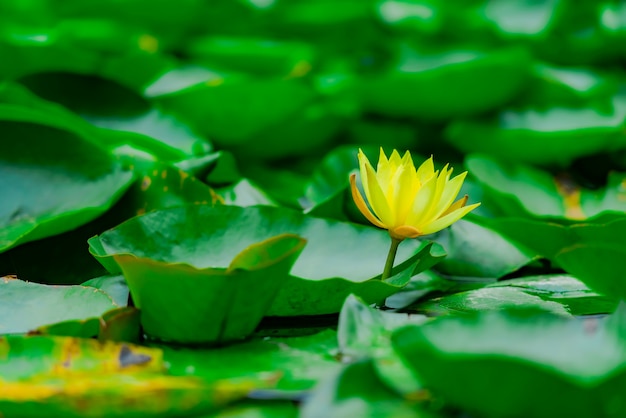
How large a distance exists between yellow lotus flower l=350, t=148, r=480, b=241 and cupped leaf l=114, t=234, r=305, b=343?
0.11 m

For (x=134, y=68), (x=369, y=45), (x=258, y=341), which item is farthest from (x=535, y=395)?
(x=369, y=45)

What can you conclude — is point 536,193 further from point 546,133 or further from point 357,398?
point 357,398

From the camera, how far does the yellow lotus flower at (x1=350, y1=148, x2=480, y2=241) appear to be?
623mm

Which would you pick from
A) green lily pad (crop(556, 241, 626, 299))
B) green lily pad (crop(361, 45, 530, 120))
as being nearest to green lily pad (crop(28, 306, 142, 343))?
green lily pad (crop(556, 241, 626, 299))

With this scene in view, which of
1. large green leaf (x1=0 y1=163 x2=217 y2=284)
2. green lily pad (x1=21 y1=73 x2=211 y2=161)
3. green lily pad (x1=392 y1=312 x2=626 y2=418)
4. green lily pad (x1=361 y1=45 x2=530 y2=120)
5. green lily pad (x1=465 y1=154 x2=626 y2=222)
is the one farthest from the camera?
green lily pad (x1=361 y1=45 x2=530 y2=120)

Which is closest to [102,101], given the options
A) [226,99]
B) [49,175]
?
[226,99]

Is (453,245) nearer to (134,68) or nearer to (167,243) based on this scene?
(167,243)

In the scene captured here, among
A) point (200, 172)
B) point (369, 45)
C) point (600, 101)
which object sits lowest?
point (200, 172)

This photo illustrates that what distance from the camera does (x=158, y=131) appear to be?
1.18 metres

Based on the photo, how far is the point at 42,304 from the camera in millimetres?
639

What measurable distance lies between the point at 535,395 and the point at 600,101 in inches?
45.4

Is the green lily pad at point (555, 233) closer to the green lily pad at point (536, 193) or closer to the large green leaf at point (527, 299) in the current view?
the large green leaf at point (527, 299)

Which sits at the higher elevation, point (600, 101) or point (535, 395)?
point (600, 101)

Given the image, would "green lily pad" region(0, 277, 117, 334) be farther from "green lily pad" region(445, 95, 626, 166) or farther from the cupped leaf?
"green lily pad" region(445, 95, 626, 166)
